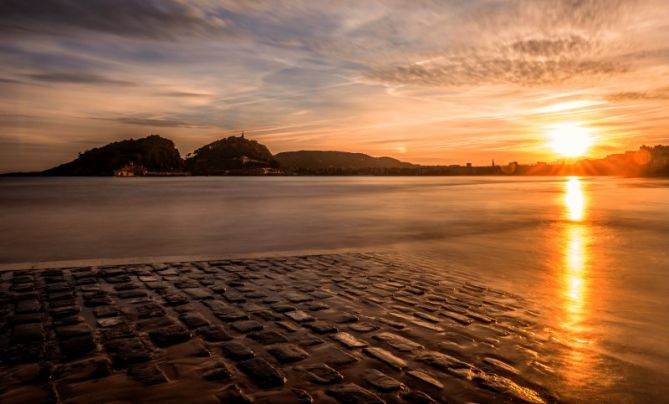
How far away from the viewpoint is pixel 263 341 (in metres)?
4.57

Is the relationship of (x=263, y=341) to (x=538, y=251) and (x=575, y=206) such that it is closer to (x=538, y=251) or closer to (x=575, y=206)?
(x=538, y=251)

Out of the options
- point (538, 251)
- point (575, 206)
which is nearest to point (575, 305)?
point (538, 251)

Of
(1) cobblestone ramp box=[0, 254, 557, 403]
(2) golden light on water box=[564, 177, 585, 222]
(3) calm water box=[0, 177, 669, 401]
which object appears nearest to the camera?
(1) cobblestone ramp box=[0, 254, 557, 403]

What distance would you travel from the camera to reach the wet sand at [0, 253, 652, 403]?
359 centimetres

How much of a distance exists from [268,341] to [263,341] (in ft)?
0.18

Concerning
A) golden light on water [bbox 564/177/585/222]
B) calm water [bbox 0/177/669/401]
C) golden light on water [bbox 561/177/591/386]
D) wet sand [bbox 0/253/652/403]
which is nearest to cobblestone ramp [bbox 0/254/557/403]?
wet sand [bbox 0/253/652/403]

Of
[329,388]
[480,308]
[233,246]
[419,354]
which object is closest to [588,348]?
[480,308]

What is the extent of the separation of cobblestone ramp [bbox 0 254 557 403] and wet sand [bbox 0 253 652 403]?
2cm

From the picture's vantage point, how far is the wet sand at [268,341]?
3588 millimetres

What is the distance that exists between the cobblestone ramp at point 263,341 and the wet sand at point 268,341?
0.05 ft

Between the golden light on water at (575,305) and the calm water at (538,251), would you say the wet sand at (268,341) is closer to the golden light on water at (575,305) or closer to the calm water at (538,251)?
the golden light on water at (575,305)

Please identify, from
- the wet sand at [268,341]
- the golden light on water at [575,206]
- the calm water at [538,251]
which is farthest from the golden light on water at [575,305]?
the golden light on water at [575,206]

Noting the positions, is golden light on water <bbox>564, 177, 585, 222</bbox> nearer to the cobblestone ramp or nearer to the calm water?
the calm water

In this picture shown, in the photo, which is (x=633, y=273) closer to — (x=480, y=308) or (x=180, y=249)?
(x=480, y=308)
